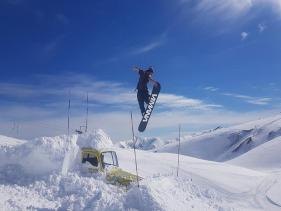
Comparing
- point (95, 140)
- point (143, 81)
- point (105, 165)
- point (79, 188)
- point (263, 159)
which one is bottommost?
point (79, 188)

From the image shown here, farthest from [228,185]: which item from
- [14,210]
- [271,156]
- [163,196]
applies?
[271,156]

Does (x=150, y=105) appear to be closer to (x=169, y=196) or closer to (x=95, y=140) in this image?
(x=95, y=140)

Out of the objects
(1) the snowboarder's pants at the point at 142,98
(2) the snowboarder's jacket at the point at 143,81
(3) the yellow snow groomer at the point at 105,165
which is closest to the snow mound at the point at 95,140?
(3) the yellow snow groomer at the point at 105,165

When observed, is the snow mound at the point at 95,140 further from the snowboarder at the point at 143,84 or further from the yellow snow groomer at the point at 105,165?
the snowboarder at the point at 143,84

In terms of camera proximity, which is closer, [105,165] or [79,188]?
[79,188]

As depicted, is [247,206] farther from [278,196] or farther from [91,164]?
[91,164]

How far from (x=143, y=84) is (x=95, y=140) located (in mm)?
3323

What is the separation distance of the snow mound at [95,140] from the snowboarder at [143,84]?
2204 millimetres

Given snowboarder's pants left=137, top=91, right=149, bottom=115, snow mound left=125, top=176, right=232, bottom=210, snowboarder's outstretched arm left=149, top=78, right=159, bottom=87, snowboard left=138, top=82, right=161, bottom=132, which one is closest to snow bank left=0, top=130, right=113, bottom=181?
snowboard left=138, top=82, right=161, bottom=132

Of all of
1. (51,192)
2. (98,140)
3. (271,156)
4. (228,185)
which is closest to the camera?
(51,192)

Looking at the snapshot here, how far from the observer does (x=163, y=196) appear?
1367cm

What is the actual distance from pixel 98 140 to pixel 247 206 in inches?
324

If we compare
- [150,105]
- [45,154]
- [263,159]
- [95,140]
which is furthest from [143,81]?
[263,159]

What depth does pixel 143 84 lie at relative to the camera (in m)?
A: 17.5
